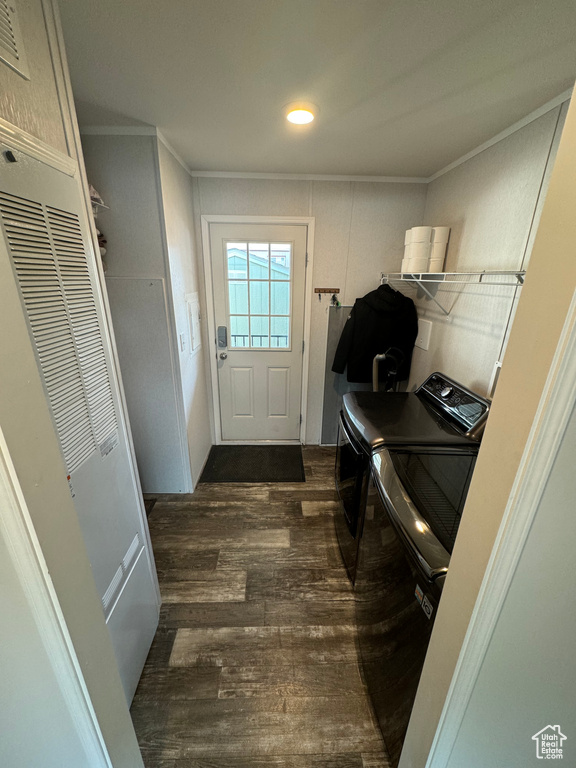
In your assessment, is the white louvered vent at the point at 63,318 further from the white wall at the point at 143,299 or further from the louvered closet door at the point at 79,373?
the white wall at the point at 143,299

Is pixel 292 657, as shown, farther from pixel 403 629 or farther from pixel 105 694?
pixel 105 694

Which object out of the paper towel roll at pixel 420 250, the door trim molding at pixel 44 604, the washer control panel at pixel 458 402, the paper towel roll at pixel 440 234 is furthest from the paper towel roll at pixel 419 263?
the door trim molding at pixel 44 604

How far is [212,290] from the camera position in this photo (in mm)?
2510

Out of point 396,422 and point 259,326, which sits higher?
point 259,326

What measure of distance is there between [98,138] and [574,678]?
263 cm

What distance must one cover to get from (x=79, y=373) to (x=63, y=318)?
167 mm

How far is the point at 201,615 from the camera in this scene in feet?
4.93

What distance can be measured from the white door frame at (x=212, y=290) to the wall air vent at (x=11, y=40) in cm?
169

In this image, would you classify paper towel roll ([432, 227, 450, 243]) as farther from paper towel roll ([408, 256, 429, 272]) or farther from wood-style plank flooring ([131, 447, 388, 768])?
wood-style plank flooring ([131, 447, 388, 768])

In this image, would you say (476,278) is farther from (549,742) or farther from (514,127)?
(549,742)

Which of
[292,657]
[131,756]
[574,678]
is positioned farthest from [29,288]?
[292,657]

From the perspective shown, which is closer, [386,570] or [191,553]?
[386,570]

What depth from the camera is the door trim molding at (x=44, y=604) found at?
0.45 metres

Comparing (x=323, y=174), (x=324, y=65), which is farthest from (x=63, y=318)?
(x=323, y=174)
